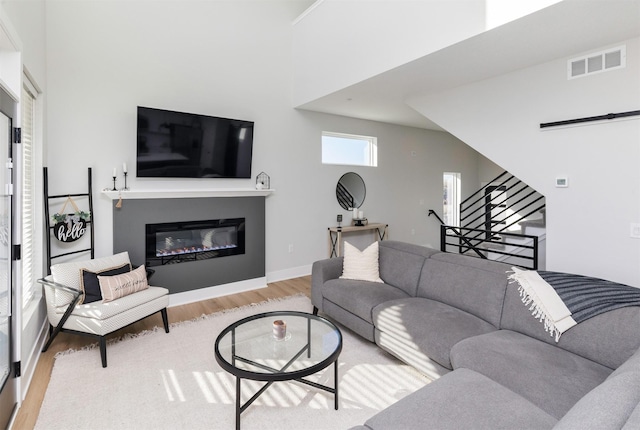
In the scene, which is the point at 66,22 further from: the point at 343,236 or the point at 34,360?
the point at 343,236

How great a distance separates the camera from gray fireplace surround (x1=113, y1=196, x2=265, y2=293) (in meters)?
3.74

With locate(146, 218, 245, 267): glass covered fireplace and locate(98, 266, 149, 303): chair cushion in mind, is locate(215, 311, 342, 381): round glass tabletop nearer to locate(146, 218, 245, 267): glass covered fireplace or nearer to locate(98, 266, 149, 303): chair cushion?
locate(98, 266, 149, 303): chair cushion

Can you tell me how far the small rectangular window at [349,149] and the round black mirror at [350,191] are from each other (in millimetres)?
252

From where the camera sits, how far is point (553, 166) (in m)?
3.34

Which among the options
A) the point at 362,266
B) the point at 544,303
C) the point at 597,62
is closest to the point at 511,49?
the point at 597,62

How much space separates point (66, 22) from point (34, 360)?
10.3 feet

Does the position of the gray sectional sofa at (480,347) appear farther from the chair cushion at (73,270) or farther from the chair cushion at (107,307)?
the chair cushion at (73,270)

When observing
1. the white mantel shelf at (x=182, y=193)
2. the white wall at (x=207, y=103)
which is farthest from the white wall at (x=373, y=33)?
the white mantel shelf at (x=182, y=193)

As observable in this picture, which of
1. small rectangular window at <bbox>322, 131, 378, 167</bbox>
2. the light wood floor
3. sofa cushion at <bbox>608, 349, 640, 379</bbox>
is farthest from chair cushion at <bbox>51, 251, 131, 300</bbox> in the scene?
sofa cushion at <bbox>608, 349, 640, 379</bbox>

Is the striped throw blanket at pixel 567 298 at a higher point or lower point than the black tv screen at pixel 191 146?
lower

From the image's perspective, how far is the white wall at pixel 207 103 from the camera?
11.3 feet

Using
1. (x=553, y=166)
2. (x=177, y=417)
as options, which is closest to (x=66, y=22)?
(x=177, y=417)

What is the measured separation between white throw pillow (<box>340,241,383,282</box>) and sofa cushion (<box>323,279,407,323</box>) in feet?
0.36

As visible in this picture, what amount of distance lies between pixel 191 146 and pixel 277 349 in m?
2.79
